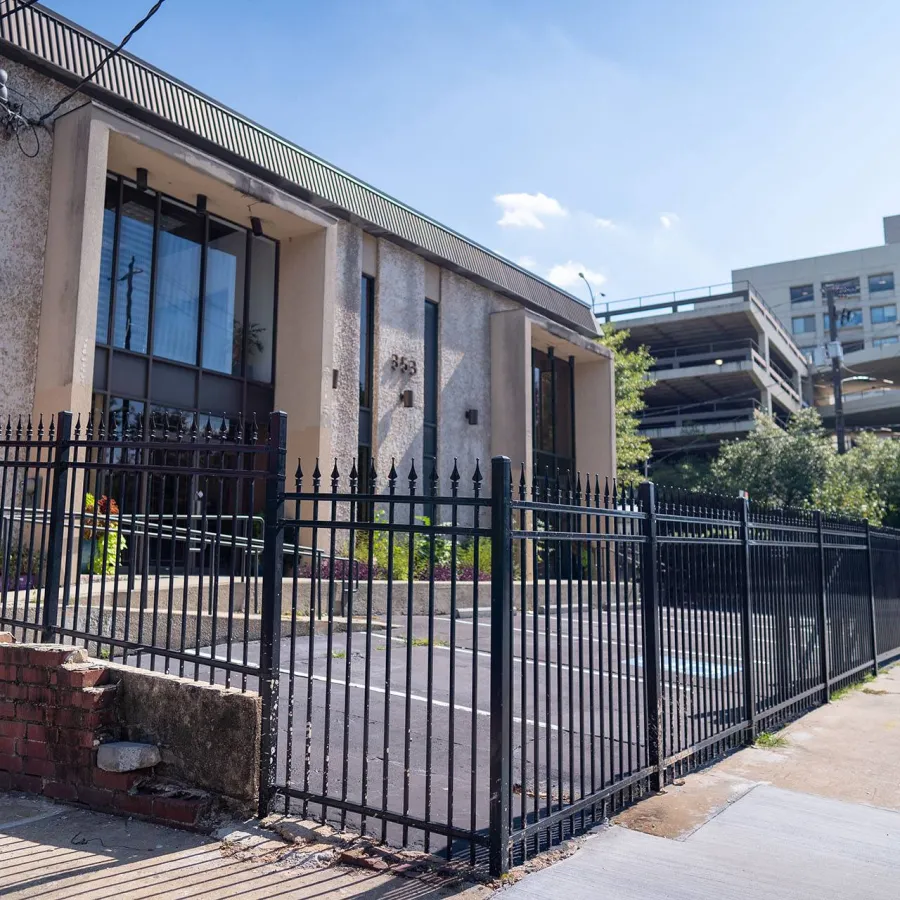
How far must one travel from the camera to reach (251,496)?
4.46 meters

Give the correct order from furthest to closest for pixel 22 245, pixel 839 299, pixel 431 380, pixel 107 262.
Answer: pixel 839 299, pixel 431 380, pixel 107 262, pixel 22 245

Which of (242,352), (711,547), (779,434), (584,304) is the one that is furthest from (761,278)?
(711,547)

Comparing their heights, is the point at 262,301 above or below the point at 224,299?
above

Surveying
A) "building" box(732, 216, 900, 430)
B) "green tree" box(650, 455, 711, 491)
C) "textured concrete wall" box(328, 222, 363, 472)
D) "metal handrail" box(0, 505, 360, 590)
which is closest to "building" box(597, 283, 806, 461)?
"green tree" box(650, 455, 711, 491)

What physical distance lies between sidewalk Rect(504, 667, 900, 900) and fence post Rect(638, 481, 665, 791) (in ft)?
0.81

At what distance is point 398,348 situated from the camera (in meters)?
17.1

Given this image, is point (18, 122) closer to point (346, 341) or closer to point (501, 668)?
point (346, 341)

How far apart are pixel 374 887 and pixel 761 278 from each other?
76.1 meters

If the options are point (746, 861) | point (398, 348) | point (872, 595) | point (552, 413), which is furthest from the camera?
point (552, 413)

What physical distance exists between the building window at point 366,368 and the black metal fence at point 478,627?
6.43 m

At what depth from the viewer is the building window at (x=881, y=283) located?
66875 millimetres

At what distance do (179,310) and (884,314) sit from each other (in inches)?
2662

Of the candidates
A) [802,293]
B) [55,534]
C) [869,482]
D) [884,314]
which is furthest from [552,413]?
[802,293]

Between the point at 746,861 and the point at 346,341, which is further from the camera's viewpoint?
the point at 346,341
